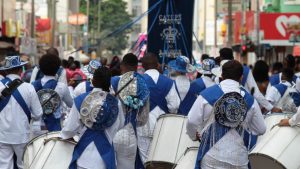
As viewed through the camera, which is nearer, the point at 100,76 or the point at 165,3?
A: the point at 100,76

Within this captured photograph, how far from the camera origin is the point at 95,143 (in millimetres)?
9633

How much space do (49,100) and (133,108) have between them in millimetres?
2214

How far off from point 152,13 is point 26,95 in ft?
21.1

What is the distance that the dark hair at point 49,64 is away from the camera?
13.2 metres

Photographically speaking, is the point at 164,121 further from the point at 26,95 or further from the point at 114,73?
the point at 114,73

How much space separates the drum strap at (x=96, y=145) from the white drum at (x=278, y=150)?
1.65m

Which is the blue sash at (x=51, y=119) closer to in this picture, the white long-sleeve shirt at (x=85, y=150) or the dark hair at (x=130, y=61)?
the dark hair at (x=130, y=61)

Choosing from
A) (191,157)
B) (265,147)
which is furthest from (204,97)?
(265,147)

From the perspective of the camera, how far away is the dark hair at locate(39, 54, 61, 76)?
1316 cm

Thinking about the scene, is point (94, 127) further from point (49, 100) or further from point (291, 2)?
point (291, 2)

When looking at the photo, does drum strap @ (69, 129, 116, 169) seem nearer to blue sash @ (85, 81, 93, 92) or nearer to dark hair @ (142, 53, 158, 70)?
dark hair @ (142, 53, 158, 70)

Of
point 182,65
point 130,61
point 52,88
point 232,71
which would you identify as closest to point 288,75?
point 182,65

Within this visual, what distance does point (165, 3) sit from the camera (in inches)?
700

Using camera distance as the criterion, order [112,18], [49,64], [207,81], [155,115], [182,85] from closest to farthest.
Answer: [155,115] → [49,64] → [207,81] → [182,85] → [112,18]
